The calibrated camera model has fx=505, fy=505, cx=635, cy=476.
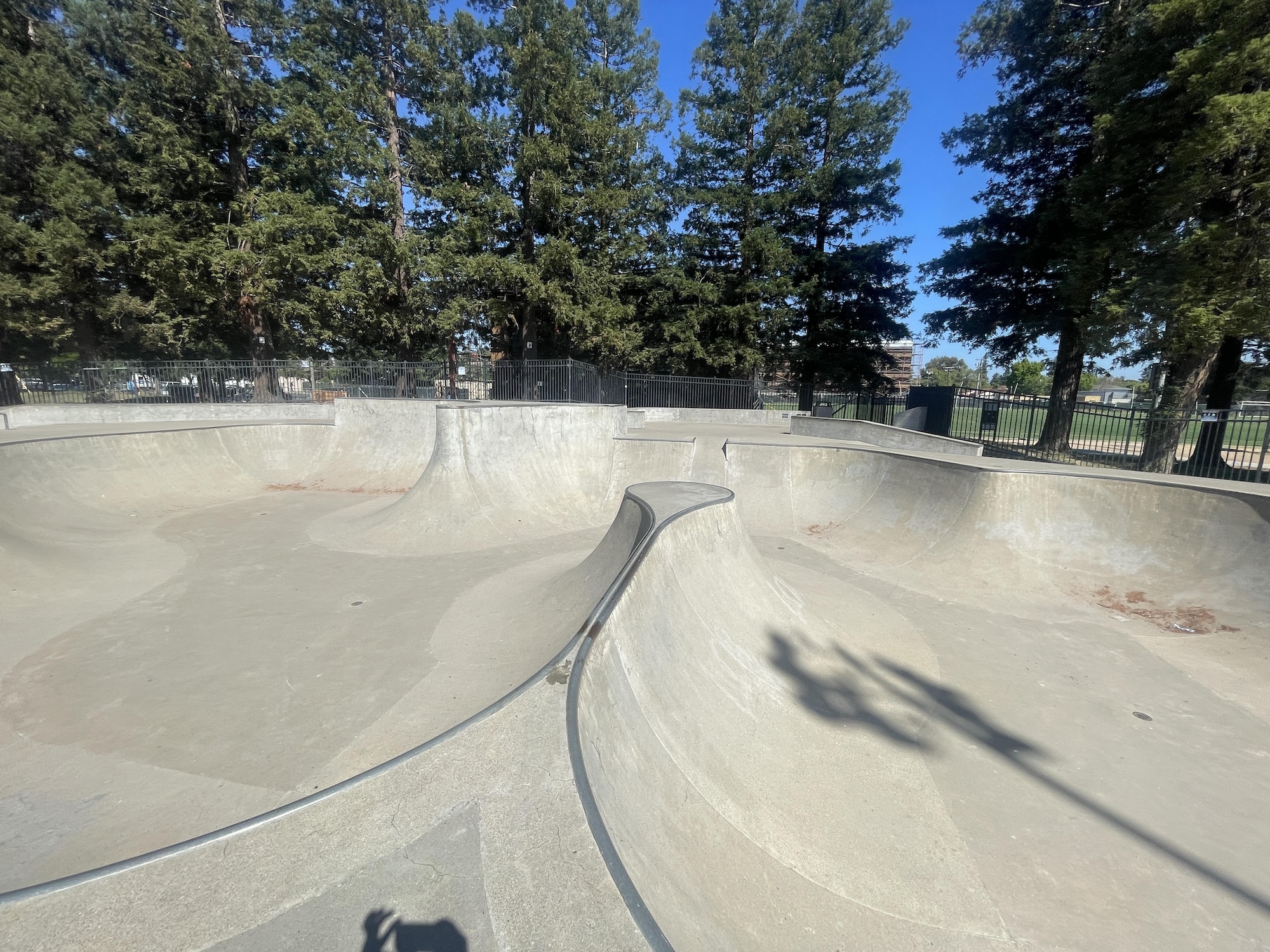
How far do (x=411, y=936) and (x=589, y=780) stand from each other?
89cm

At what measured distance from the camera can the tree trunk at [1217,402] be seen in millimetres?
12531

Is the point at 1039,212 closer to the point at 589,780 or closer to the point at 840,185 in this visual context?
the point at 840,185

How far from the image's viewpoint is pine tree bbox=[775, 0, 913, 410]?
22.9m

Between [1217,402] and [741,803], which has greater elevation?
[1217,402]

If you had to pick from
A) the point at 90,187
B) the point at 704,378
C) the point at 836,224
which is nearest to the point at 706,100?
the point at 836,224

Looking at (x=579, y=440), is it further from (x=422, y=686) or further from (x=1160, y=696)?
(x=1160, y=696)

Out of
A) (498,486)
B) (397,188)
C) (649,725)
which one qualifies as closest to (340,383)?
(397,188)

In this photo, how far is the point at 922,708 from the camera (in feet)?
15.1

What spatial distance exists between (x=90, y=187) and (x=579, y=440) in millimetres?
23401

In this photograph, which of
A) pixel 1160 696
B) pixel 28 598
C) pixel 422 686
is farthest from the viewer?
pixel 28 598

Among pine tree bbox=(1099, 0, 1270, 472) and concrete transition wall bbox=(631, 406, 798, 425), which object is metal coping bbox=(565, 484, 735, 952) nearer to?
pine tree bbox=(1099, 0, 1270, 472)

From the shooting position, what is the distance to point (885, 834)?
3324 mm

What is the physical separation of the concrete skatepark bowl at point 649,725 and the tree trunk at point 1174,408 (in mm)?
7721

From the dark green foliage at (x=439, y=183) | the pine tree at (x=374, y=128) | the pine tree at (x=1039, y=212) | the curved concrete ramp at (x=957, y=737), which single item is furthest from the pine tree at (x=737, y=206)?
the curved concrete ramp at (x=957, y=737)
